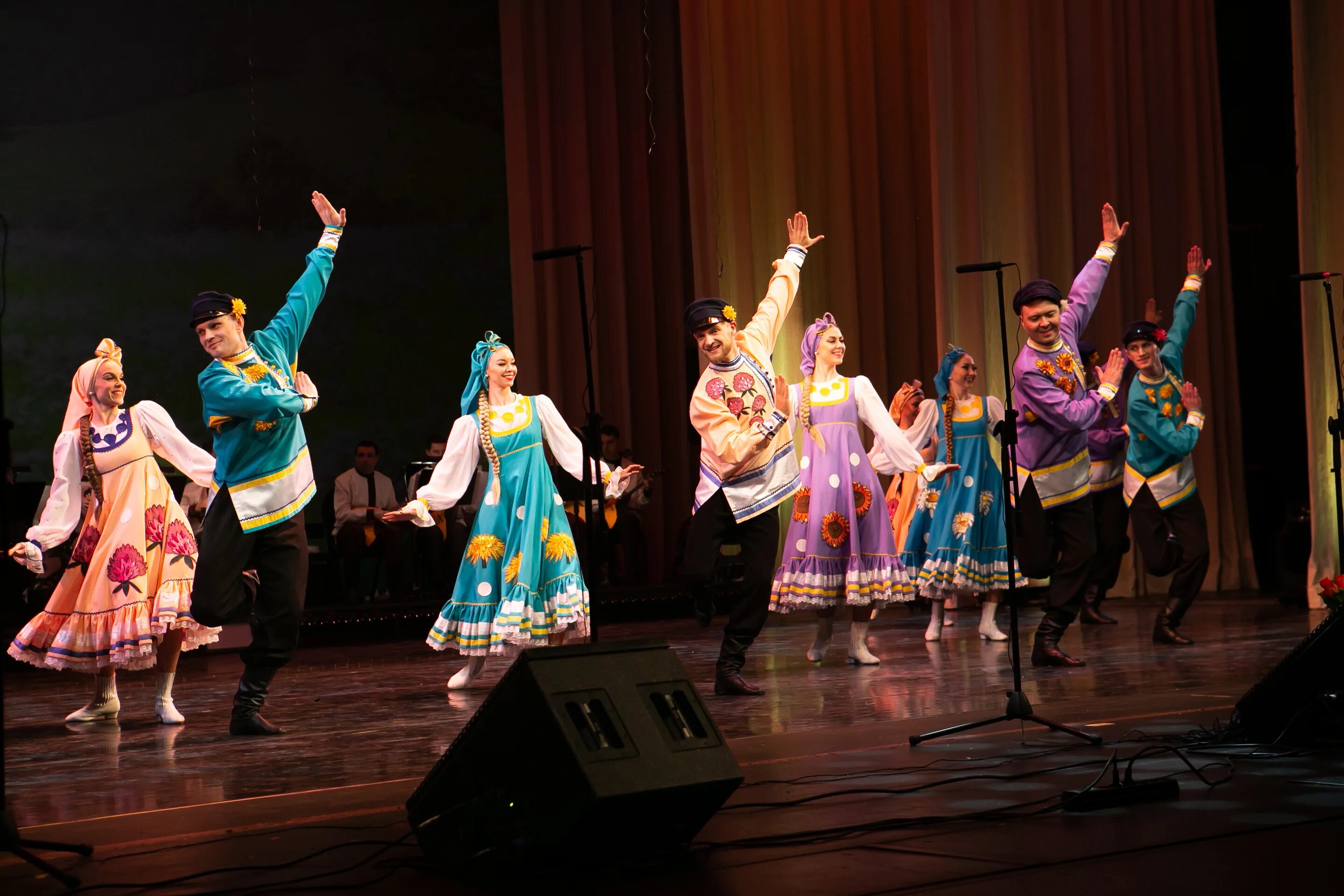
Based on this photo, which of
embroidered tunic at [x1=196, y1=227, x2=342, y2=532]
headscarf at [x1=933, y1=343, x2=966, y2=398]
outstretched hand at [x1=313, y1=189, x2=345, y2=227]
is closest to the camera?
embroidered tunic at [x1=196, y1=227, x2=342, y2=532]

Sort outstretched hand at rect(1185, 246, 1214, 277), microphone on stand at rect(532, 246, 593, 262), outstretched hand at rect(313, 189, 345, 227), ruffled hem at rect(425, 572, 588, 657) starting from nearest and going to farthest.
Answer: microphone on stand at rect(532, 246, 593, 262), outstretched hand at rect(313, 189, 345, 227), ruffled hem at rect(425, 572, 588, 657), outstretched hand at rect(1185, 246, 1214, 277)

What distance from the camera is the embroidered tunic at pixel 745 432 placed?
522cm

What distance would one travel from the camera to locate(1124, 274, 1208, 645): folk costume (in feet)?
21.7

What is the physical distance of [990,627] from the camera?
7.09 meters

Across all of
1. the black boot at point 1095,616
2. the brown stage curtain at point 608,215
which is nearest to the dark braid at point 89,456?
the black boot at point 1095,616

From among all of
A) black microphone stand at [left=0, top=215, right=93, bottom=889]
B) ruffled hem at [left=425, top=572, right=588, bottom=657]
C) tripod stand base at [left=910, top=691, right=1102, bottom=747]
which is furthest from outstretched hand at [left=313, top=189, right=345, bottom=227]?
tripod stand base at [left=910, top=691, right=1102, bottom=747]

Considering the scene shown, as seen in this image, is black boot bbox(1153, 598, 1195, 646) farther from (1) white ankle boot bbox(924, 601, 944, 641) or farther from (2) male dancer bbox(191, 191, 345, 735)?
(2) male dancer bbox(191, 191, 345, 735)

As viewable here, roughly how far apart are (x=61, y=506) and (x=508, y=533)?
1645mm

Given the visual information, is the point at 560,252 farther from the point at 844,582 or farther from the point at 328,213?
the point at 844,582

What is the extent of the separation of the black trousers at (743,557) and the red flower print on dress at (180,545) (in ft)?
6.05

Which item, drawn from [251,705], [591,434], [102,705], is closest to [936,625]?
[251,705]

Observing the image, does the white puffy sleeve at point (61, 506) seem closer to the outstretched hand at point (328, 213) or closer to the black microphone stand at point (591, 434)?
the outstretched hand at point (328, 213)

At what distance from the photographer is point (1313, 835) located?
2.56 m

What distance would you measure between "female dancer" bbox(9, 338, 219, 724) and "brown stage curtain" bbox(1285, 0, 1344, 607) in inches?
266
